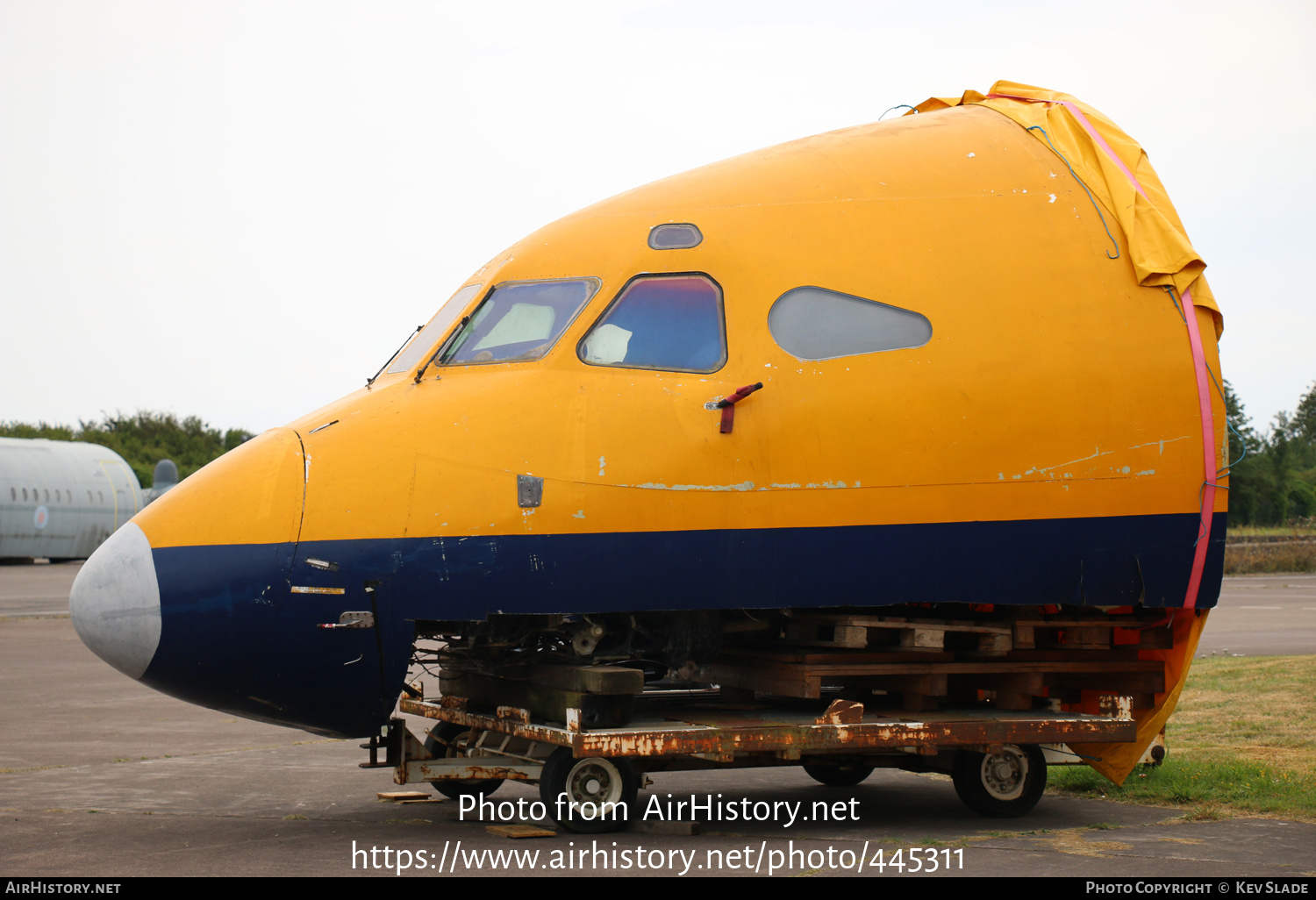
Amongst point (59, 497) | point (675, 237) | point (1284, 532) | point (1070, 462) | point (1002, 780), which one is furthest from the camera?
point (1284, 532)

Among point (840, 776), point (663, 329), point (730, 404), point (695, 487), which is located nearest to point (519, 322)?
point (663, 329)

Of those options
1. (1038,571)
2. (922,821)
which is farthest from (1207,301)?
(922,821)

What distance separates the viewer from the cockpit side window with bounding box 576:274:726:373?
7.72 metres

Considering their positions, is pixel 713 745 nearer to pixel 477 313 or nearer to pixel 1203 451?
pixel 477 313

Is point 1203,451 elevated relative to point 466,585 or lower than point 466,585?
elevated

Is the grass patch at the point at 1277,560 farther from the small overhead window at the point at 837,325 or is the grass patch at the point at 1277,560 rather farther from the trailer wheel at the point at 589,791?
the trailer wheel at the point at 589,791

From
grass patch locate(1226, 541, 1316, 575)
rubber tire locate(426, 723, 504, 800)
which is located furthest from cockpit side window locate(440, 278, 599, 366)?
grass patch locate(1226, 541, 1316, 575)

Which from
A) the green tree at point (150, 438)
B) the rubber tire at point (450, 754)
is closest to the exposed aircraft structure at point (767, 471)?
the rubber tire at point (450, 754)

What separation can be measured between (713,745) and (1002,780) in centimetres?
255

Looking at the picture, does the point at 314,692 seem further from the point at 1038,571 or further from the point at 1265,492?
the point at 1265,492

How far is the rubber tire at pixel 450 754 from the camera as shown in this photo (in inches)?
350

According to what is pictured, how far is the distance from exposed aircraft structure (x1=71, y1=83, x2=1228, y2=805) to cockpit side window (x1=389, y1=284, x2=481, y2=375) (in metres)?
0.03

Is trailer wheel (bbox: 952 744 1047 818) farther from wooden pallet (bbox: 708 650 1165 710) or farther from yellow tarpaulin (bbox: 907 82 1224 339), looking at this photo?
yellow tarpaulin (bbox: 907 82 1224 339)

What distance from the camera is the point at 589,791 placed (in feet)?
25.0
